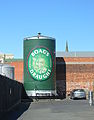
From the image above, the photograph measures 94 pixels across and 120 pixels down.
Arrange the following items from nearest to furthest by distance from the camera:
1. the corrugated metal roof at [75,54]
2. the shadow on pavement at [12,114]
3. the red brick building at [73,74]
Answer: the shadow on pavement at [12,114]
the red brick building at [73,74]
the corrugated metal roof at [75,54]

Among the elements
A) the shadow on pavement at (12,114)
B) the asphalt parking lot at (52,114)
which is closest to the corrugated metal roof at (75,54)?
the asphalt parking lot at (52,114)

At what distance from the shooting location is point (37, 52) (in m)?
46.0

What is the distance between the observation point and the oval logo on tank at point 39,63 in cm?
4597

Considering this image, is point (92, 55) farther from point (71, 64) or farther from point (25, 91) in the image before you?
point (25, 91)

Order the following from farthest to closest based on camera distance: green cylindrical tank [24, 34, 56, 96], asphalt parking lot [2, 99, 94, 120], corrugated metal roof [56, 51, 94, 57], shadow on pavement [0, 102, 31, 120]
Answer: corrugated metal roof [56, 51, 94, 57] → green cylindrical tank [24, 34, 56, 96] → asphalt parking lot [2, 99, 94, 120] → shadow on pavement [0, 102, 31, 120]

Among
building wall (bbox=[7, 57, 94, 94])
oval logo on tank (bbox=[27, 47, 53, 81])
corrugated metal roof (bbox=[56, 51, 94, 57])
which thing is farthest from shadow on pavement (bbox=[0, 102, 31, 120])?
corrugated metal roof (bbox=[56, 51, 94, 57])

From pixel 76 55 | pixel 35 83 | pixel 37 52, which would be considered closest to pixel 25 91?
pixel 35 83

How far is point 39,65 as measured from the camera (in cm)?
4609

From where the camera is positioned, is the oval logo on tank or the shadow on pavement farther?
the oval logo on tank

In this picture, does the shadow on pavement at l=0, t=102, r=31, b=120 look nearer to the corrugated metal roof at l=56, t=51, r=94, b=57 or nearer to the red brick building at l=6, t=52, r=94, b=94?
the red brick building at l=6, t=52, r=94, b=94

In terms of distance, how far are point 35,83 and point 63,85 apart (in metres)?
9.34

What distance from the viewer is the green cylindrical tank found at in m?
45.9

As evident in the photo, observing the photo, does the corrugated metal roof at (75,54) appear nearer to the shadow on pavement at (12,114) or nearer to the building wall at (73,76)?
the building wall at (73,76)

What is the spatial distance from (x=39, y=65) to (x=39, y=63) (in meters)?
0.27
